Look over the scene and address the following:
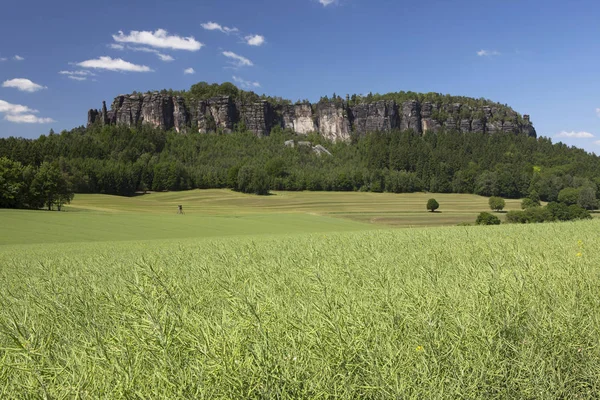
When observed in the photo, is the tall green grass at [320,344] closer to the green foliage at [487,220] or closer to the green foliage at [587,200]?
the green foliage at [487,220]

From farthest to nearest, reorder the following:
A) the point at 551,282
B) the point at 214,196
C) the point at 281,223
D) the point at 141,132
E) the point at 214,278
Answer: the point at 141,132
the point at 214,196
the point at 281,223
the point at 214,278
the point at 551,282

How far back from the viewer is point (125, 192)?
105562mm

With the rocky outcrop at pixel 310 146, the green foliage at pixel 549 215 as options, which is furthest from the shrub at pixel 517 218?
the rocky outcrop at pixel 310 146

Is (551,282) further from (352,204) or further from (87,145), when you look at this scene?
(87,145)

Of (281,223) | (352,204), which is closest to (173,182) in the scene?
(352,204)

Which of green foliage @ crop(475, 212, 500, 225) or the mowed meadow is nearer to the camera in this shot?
the mowed meadow

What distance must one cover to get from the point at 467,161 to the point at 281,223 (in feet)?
378

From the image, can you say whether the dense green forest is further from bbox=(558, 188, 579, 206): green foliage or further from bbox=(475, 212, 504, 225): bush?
bbox=(475, 212, 504, 225): bush

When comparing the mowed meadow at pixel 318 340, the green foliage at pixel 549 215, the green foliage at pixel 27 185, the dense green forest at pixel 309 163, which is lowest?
the green foliage at pixel 549 215

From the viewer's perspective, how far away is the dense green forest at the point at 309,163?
3994 inches

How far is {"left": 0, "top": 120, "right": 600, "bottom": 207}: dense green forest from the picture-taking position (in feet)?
333

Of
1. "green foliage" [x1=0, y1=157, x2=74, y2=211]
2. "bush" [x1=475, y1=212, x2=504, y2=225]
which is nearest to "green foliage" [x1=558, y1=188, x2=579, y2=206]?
"bush" [x1=475, y1=212, x2=504, y2=225]

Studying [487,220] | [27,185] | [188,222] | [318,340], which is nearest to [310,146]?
[487,220]

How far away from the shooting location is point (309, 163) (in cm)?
15538
